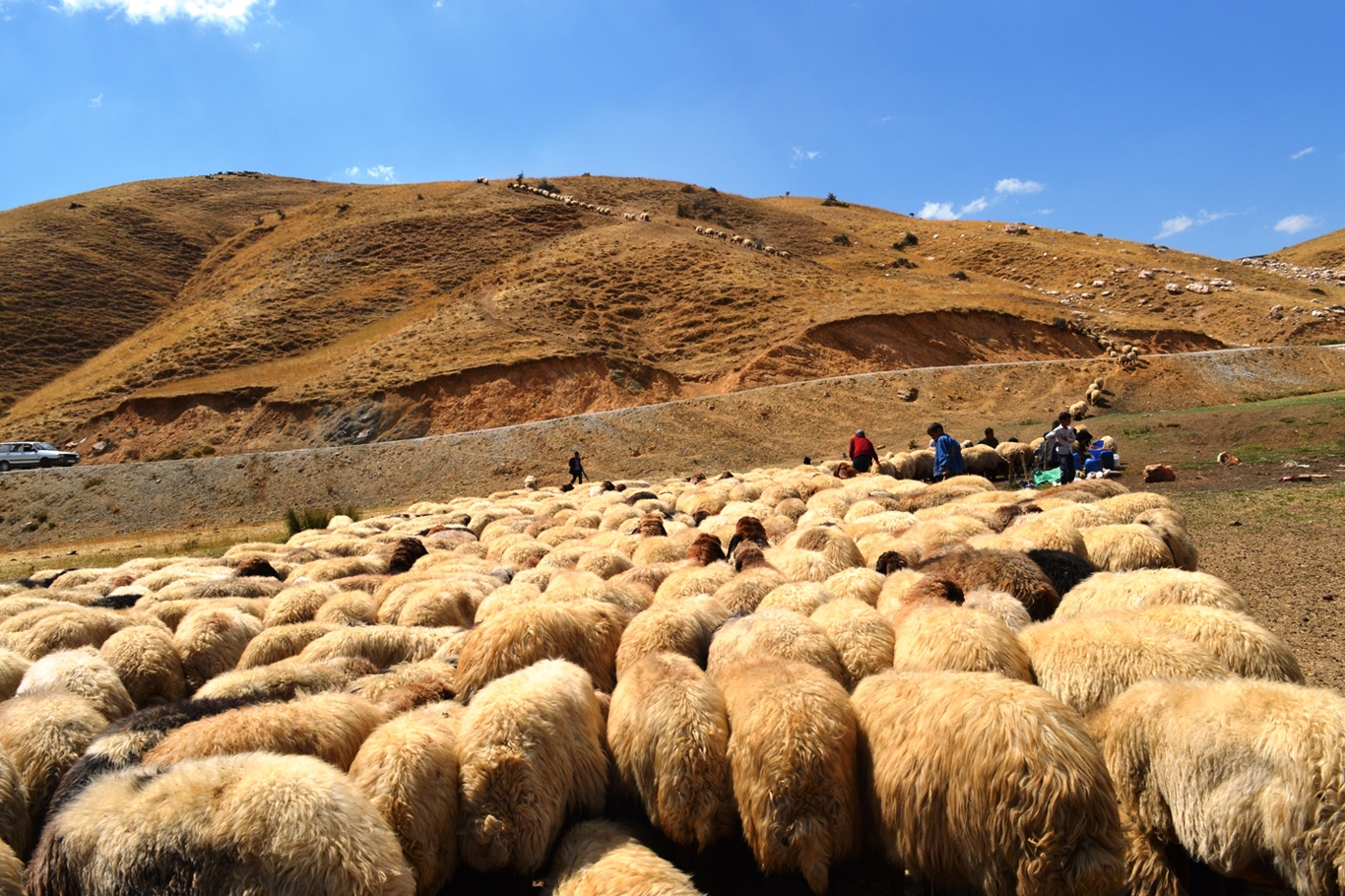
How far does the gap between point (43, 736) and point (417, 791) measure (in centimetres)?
280

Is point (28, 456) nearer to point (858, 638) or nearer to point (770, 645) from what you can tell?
point (770, 645)

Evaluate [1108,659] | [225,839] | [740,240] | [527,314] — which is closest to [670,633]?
[1108,659]

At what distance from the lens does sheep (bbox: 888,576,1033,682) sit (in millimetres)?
5246

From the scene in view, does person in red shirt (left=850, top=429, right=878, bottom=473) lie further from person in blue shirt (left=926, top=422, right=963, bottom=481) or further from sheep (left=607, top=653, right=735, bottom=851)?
sheep (left=607, top=653, right=735, bottom=851)

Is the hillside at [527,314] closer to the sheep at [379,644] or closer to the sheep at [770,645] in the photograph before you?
the sheep at [379,644]

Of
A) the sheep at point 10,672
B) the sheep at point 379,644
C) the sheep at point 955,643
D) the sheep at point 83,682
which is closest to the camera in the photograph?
the sheep at point 955,643

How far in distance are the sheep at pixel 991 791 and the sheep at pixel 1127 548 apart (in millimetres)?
4636

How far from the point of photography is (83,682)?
5785 mm

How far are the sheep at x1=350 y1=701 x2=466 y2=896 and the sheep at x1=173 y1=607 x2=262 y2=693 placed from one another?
351cm

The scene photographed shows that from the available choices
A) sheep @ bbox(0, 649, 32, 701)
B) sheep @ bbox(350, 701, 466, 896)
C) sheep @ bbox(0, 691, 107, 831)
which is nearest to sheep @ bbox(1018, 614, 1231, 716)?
sheep @ bbox(350, 701, 466, 896)

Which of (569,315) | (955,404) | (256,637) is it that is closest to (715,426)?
(955,404)

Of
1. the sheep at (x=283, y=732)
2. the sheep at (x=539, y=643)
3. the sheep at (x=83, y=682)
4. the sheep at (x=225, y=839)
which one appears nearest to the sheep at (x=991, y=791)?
the sheep at (x=539, y=643)

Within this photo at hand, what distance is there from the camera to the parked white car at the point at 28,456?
3497 cm

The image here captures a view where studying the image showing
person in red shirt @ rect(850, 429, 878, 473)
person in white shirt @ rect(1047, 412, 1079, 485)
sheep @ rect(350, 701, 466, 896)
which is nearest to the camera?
sheep @ rect(350, 701, 466, 896)
